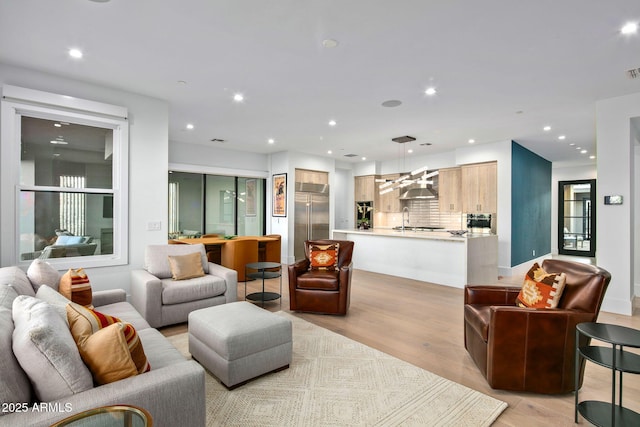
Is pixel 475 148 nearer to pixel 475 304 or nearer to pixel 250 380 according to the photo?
pixel 475 304

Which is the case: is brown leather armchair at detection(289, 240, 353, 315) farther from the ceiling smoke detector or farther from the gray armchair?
the ceiling smoke detector

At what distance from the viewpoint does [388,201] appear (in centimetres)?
951

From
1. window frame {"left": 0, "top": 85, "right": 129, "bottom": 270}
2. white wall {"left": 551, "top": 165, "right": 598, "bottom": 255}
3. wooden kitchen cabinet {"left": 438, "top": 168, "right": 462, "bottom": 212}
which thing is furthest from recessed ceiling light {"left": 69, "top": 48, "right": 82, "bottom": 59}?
white wall {"left": 551, "top": 165, "right": 598, "bottom": 255}

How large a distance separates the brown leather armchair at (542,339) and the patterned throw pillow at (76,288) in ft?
10.4

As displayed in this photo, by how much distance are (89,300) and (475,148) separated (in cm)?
736

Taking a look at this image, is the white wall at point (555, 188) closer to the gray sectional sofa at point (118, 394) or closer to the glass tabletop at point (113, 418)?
the gray sectional sofa at point (118, 394)

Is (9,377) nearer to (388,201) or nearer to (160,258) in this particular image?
(160,258)

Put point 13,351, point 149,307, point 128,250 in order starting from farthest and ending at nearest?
1. point 128,250
2. point 149,307
3. point 13,351

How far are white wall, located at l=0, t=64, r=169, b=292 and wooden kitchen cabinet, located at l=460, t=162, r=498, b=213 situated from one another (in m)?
6.22

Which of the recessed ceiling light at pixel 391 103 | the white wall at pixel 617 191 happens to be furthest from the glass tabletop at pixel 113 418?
the white wall at pixel 617 191

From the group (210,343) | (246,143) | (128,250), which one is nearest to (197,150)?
(246,143)

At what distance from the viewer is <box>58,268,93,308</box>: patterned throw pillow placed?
2605 millimetres

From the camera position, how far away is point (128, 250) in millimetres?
4160

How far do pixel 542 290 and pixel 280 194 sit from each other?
6.39 meters
